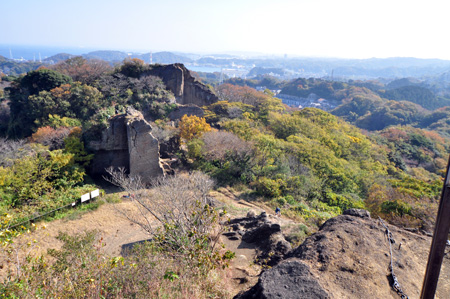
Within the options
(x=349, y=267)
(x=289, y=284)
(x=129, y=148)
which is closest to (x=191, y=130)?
(x=129, y=148)

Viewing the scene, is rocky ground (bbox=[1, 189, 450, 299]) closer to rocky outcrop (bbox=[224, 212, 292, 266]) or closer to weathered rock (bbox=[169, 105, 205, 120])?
rocky outcrop (bbox=[224, 212, 292, 266])

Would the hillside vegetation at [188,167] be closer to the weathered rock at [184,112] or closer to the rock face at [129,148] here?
the rock face at [129,148]

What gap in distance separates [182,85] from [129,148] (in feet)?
57.6

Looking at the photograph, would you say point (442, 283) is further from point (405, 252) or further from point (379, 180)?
point (379, 180)

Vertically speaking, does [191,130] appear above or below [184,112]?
below

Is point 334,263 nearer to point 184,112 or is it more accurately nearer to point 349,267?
point 349,267

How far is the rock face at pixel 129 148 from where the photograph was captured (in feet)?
50.6

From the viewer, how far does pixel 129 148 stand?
1555cm

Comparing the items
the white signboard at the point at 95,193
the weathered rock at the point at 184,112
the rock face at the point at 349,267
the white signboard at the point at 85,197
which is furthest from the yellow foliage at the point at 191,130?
the rock face at the point at 349,267

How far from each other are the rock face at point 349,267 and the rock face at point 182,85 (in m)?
27.1

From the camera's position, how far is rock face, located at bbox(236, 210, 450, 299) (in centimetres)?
431

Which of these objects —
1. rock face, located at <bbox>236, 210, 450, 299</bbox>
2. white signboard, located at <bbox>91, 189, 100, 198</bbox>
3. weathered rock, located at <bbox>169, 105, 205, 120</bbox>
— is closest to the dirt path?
white signboard, located at <bbox>91, 189, 100, 198</bbox>

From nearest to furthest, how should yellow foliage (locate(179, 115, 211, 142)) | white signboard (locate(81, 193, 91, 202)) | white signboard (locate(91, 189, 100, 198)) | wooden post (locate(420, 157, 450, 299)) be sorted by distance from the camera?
wooden post (locate(420, 157, 450, 299)) → white signboard (locate(81, 193, 91, 202)) → white signboard (locate(91, 189, 100, 198)) → yellow foliage (locate(179, 115, 211, 142))

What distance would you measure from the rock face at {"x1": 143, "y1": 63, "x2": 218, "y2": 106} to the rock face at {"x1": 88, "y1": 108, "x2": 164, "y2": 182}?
15.3m
